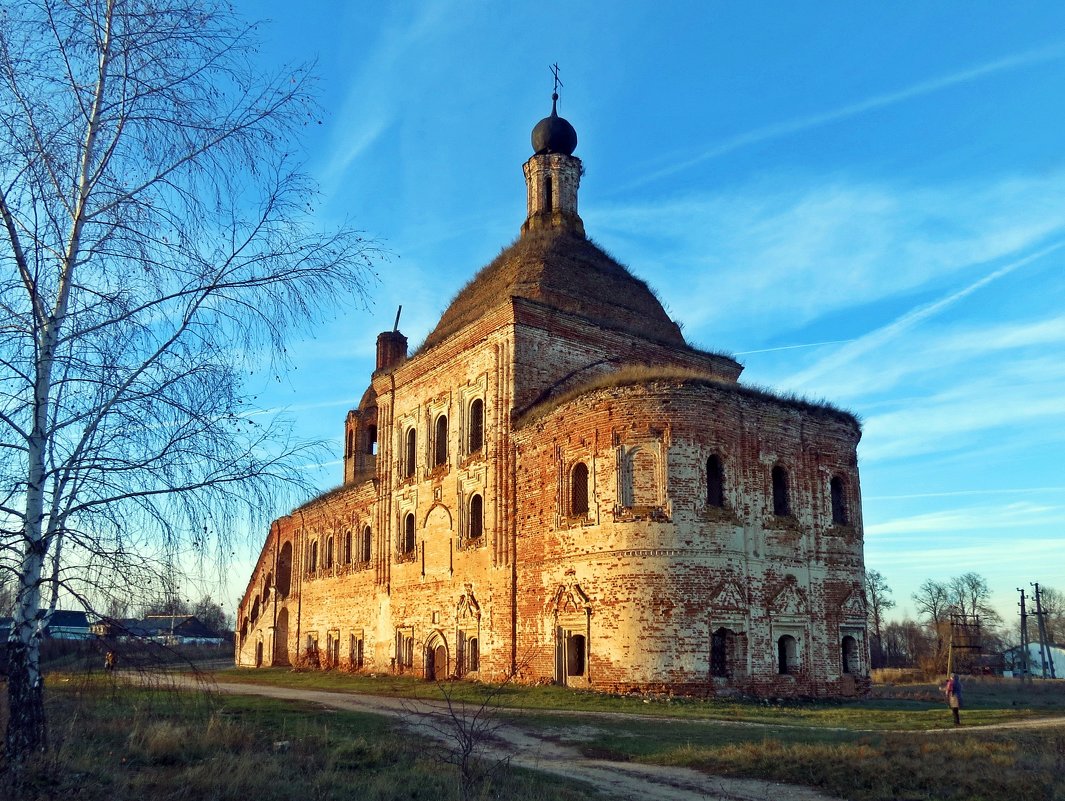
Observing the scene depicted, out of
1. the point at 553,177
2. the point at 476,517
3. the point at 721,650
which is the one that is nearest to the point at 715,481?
the point at 721,650

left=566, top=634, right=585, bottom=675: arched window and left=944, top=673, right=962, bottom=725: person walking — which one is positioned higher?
left=566, top=634, right=585, bottom=675: arched window

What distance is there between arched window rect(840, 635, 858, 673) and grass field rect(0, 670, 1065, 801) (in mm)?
3640

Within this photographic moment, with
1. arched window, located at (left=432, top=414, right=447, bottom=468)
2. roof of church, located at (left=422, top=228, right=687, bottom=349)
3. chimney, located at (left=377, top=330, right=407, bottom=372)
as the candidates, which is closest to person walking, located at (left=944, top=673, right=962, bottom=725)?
roof of church, located at (left=422, top=228, right=687, bottom=349)

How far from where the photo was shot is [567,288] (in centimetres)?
2475

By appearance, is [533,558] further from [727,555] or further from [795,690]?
[795,690]

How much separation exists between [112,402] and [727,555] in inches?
567

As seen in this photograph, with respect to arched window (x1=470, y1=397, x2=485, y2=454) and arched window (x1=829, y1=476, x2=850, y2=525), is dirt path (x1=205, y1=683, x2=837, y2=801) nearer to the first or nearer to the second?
arched window (x1=470, y1=397, x2=485, y2=454)

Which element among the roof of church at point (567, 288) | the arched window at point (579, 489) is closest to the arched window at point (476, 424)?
the roof of church at point (567, 288)

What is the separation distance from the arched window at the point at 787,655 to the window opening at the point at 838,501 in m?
3.43

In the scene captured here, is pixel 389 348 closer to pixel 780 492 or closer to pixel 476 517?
A: pixel 476 517

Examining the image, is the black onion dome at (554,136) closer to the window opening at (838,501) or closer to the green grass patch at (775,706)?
the window opening at (838,501)

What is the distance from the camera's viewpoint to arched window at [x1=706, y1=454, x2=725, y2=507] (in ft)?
61.7

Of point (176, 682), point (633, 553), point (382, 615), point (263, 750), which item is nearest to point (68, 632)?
point (176, 682)

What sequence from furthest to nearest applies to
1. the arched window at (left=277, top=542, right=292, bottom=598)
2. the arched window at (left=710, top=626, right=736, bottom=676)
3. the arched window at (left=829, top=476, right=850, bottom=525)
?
the arched window at (left=277, top=542, right=292, bottom=598), the arched window at (left=829, top=476, right=850, bottom=525), the arched window at (left=710, top=626, right=736, bottom=676)
